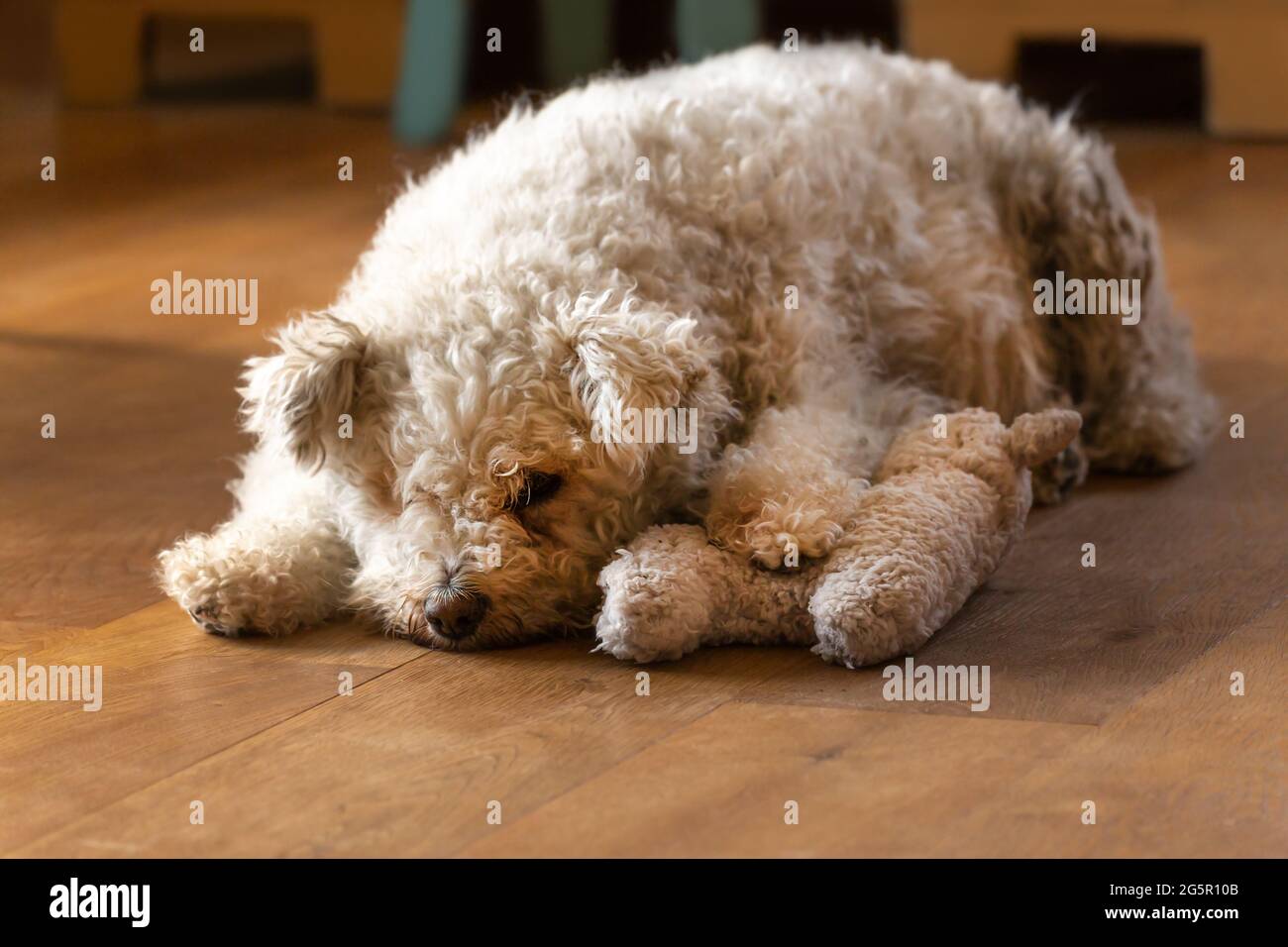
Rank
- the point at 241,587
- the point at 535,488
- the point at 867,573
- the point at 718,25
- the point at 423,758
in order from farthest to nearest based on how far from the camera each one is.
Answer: the point at 718,25
the point at 241,587
the point at 535,488
the point at 867,573
the point at 423,758

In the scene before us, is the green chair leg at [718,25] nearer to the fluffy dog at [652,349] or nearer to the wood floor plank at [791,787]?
the fluffy dog at [652,349]

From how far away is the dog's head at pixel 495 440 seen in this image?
8.81 ft

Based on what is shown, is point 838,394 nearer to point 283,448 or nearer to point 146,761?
point 283,448

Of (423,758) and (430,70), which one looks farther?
(430,70)

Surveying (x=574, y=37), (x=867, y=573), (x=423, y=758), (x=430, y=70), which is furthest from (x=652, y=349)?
(x=574, y=37)

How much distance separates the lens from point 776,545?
272 cm

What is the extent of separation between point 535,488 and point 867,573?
0.53 meters

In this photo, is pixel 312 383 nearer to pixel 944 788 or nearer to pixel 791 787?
pixel 791 787

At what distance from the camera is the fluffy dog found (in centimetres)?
271

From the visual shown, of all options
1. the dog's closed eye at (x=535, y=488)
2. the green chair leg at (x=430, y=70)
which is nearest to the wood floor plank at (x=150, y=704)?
the dog's closed eye at (x=535, y=488)

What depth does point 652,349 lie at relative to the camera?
2.64 meters

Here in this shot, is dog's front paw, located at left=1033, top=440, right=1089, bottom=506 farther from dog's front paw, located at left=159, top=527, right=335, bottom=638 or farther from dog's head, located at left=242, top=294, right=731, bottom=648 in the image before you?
dog's front paw, located at left=159, top=527, right=335, bottom=638

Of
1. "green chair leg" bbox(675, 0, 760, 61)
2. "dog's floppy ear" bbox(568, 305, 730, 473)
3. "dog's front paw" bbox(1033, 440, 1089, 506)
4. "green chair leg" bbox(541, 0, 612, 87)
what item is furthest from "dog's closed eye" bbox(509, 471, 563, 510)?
"green chair leg" bbox(541, 0, 612, 87)

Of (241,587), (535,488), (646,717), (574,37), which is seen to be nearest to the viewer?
(646,717)
